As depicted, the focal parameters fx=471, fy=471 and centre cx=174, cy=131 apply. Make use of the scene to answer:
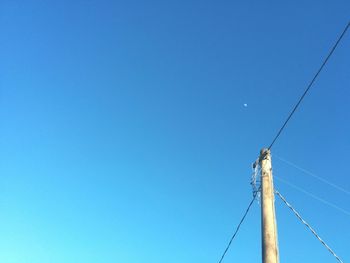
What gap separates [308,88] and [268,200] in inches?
101

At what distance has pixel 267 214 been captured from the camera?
9859 millimetres

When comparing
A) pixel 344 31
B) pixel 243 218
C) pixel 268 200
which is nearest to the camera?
pixel 344 31

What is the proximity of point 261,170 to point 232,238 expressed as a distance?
2972mm

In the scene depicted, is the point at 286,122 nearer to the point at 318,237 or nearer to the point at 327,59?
the point at 327,59

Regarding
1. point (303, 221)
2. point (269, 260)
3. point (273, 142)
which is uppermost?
point (273, 142)

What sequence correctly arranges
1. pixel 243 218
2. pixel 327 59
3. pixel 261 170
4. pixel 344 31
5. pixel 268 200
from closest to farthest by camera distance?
1. pixel 344 31
2. pixel 327 59
3. pixel 268 200
4. pixel 261 170
5. pixel 243 218

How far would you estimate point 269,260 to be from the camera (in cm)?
916

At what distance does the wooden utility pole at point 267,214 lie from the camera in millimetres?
9297

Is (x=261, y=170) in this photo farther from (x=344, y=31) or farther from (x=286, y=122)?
(x=344, y=31)

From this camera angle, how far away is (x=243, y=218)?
40.9 feet

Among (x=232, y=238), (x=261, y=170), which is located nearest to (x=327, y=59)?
(x=261, y=170)

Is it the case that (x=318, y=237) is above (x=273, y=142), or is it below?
below

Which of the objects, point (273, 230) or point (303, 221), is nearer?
point (273, 230)

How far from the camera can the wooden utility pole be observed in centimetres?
930
